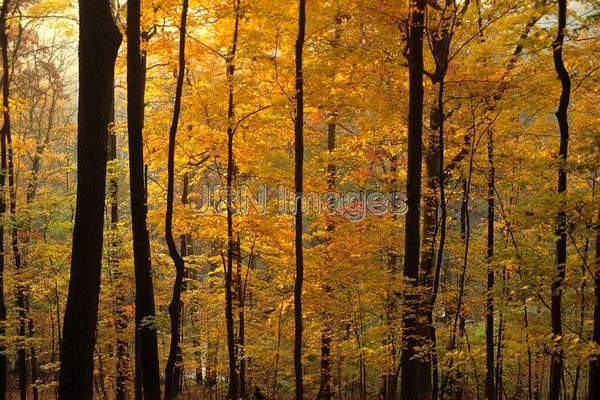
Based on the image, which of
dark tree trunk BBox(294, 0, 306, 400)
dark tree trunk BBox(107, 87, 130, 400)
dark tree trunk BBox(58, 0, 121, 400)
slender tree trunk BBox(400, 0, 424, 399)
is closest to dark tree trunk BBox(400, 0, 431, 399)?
slender tree trunk BBox(400, 0, 424, 399)

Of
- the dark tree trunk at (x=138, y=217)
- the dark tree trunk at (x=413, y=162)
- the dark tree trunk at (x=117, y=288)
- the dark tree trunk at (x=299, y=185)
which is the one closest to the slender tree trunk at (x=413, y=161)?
the dark tree trunk at (x=413, y=162)

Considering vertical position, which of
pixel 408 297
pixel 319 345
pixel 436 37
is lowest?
pixel 319 345

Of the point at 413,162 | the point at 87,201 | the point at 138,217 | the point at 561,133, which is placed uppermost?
the point at 561,133

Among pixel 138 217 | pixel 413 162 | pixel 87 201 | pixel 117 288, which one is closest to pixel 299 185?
pixel 413 162

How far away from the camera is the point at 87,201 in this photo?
18.5 ft

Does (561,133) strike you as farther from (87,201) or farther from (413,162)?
(87,201)

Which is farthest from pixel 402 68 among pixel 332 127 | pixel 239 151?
pixel 332 127

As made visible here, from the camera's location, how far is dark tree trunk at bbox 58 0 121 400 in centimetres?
553

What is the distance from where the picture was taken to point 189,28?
421 inches

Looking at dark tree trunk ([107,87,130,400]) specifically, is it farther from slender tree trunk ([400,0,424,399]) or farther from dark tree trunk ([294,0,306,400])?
→ slender tree trunk ([400,0,424,399])

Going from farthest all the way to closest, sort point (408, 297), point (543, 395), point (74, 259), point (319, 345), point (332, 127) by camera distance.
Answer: point (543, 395) < point (332, 127) < point (319, 345) < point (408, 297) < point (74, 259)

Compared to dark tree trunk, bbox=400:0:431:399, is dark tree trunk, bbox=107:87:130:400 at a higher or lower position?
lower

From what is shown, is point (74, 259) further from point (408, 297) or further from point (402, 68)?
point (402, 68)

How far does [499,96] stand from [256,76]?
17.4 feet
